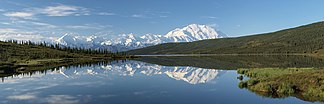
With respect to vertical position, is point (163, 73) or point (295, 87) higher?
point (295, 87)

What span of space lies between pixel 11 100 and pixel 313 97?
38.0 m

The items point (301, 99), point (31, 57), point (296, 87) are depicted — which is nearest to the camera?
point (301, 99)

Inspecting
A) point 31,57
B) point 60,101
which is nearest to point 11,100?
point 60,101

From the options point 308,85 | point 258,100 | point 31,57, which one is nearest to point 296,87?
point 308,85

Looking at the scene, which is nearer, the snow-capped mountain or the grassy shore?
the grassy shore

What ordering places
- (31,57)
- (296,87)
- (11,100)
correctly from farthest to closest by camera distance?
(31,57), (296,87), (11,100)

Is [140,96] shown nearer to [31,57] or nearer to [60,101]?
[60,101]

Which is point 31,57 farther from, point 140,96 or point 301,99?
point 301,99

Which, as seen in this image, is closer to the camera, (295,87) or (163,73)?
(295,87)

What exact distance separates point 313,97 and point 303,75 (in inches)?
358

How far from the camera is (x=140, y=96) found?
42.5 meters

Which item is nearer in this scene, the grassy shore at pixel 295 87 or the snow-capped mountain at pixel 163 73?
the grassy shore at pixel 295 87

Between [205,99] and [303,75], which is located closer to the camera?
[205,99]

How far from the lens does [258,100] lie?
37.6 metres
